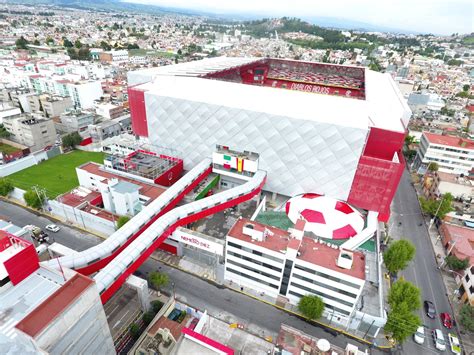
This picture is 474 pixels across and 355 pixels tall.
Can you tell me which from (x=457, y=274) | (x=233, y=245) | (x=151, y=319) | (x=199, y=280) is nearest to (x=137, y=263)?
(x=151, y=319)

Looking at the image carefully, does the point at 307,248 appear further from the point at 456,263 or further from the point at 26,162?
the point at 26,162

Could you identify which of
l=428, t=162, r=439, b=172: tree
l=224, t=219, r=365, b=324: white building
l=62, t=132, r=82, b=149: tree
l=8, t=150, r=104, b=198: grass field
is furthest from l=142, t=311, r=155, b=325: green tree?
l=428, t=162, r=439, b=172: tree

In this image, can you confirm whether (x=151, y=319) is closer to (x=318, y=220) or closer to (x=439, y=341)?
(x=318, y=220)

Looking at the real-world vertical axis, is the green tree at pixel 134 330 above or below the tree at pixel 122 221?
below

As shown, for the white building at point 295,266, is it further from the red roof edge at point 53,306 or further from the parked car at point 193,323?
the red roof edge at point 53,306

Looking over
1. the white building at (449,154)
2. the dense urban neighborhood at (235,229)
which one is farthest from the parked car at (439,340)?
the white building at (449,154)

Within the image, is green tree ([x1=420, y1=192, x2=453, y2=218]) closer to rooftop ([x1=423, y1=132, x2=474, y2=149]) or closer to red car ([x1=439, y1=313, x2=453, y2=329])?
rooftop ([x1=423, y1=132, x2=474, y2=149])
